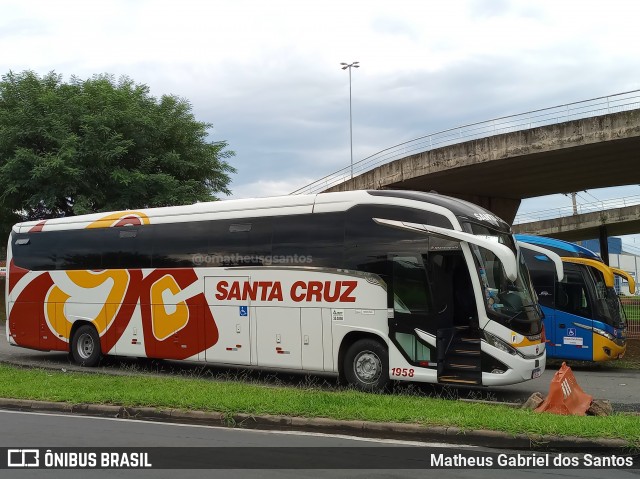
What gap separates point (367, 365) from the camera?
1248 centimetres

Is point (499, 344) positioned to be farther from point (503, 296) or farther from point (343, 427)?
point (343, 427)

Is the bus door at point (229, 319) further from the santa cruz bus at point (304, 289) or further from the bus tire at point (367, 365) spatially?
the bus tire at point (367, 365)

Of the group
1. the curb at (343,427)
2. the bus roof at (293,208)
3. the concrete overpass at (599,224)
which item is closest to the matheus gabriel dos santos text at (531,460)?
the curb at (343,427)

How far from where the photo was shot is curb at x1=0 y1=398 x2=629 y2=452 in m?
7.68

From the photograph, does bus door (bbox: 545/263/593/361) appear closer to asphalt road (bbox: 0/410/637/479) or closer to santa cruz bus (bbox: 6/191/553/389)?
santa cruz bus (bbox: 6/191/553/389)

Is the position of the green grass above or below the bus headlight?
below

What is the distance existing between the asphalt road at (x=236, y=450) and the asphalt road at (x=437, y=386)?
424 cm

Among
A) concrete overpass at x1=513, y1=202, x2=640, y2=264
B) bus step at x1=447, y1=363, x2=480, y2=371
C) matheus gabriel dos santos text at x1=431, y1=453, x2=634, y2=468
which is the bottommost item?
matheus gabriel dos santos text at x1=431, y1=453, x2=634, y2=468

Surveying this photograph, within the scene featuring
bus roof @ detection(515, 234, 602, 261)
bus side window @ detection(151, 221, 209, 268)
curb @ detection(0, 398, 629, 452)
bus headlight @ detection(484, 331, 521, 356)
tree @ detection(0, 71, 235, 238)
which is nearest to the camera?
curb @ detection(0, 398, 629, 452)

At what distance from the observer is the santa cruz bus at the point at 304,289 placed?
11562mm

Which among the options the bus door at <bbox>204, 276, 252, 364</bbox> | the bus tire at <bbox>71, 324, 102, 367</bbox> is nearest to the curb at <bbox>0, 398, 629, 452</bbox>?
the bus door at <bbox>204, 276, 252, 364</bbox>

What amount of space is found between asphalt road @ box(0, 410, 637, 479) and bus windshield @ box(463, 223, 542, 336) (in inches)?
158
